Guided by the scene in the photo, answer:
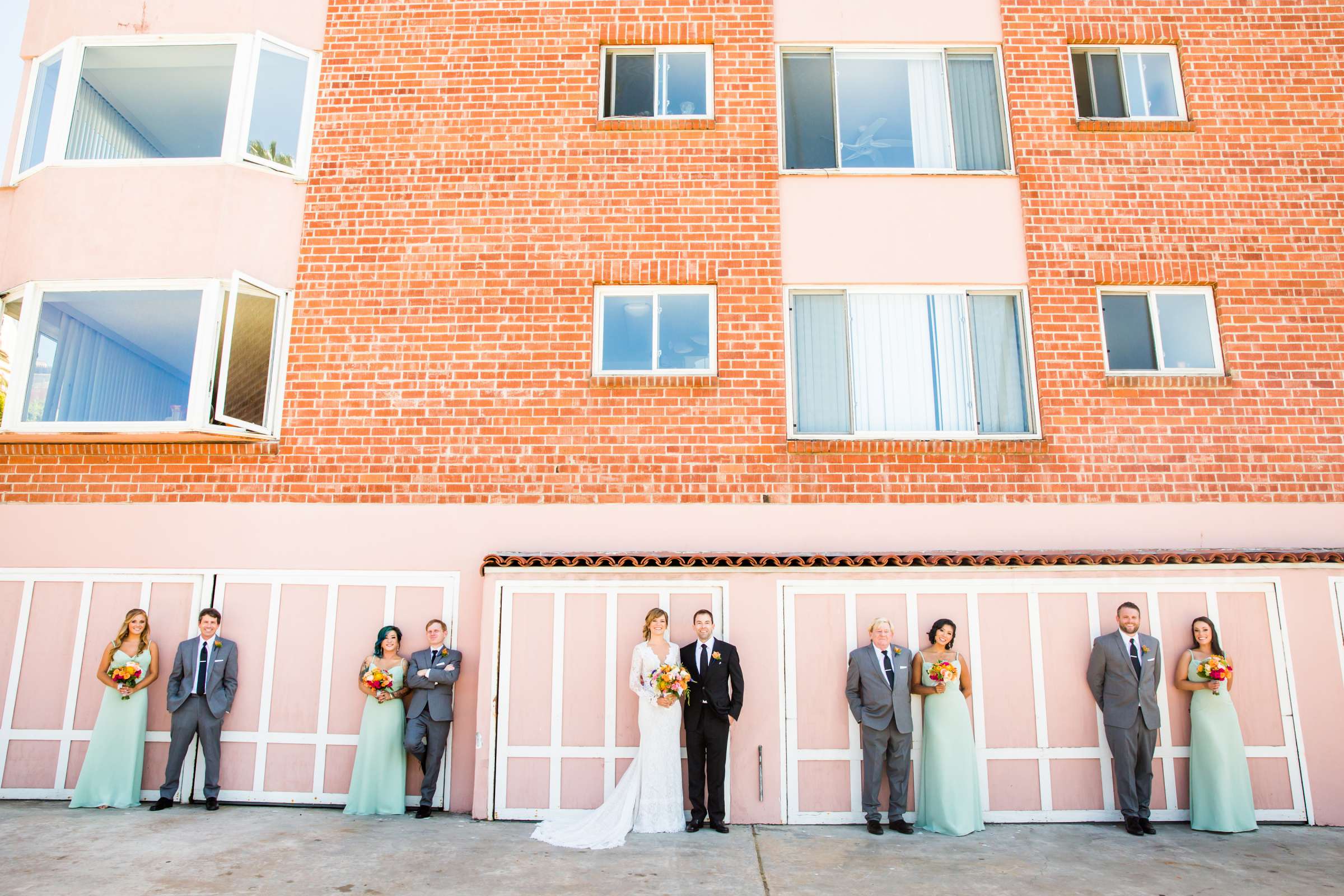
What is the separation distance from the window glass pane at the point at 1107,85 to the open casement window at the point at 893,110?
1.13 m

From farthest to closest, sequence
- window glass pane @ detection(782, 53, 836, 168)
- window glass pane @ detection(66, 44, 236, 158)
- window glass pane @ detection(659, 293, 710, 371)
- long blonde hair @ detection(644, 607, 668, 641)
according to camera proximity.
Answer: window glass pane @ detection(782, 53, 836, 168) → window glass pane @ detection(66, 44, 236, 158) → window glass pane @ detection(659, 293, 710, 371) → long blonde hair @ detection(644, 607, 668, 641)

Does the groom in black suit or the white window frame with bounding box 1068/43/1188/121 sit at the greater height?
the white window frame with bounding box 1068/43/1188/121

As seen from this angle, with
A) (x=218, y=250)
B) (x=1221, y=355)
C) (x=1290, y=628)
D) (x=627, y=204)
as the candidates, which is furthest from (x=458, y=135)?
(x=1290, y=628)

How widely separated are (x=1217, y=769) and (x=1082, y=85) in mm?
7613

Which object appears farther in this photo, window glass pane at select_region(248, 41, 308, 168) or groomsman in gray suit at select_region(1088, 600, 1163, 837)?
window glass pane at select_region(248, 41, 308, 168)

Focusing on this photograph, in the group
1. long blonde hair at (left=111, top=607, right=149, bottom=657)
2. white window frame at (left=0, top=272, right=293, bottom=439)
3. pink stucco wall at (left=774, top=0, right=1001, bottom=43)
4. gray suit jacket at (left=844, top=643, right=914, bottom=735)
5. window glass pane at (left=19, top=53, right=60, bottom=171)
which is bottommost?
gray suit jacket at (left=844, top=643, right=914, bottom=735)

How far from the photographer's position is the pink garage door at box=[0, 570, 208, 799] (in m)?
8.62

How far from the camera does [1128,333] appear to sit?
9.55 meters

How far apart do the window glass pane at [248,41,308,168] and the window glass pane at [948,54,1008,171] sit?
25.2ft

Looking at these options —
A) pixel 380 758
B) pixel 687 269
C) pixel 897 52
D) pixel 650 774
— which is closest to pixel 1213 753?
pixel 650 774

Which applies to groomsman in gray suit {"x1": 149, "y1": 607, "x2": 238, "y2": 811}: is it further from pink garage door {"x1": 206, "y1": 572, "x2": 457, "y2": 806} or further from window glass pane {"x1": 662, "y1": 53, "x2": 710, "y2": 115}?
window glass pane {"x1": 662, "y1": 53, "x2": 710, "y2": 115}

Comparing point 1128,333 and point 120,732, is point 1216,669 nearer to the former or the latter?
point 1128,333

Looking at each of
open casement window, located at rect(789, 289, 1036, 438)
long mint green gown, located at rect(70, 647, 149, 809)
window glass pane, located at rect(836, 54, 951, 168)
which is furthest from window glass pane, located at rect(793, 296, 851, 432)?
long mint green gown, located at rect(70, 647, 149, 809)

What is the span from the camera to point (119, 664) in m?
8.45
